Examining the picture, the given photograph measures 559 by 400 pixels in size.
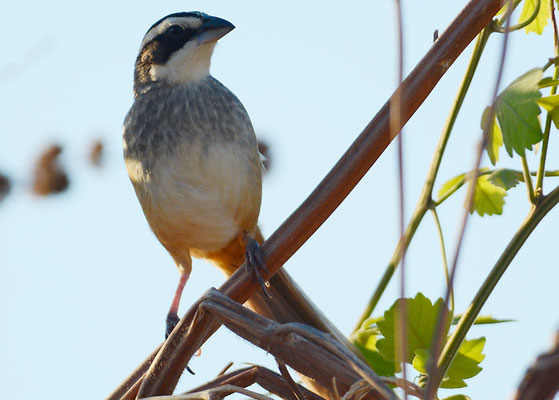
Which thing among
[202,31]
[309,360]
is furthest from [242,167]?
[309,360]

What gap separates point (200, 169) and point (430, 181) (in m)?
1.37

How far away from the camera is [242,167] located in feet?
9.53

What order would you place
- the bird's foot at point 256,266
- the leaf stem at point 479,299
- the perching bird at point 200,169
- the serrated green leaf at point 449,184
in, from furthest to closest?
the perching bird at point 200,169, the serrated green leaf at point 449,184, the bird's foot at point 256,266, the leaf stem at point 479,299

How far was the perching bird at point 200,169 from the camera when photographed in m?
2.84

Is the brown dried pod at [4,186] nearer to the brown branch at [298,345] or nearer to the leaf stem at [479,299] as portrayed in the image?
the brown branch at [298,345]

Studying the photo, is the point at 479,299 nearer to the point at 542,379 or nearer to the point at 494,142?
the point at 494,142

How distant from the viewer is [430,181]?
1.64 m

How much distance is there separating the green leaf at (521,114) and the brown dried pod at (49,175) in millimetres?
1234

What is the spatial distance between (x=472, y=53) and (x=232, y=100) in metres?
1.68

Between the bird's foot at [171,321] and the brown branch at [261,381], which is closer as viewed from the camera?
the brown branch at [261,381]

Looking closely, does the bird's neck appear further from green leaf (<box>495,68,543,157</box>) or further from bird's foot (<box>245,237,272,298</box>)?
green leaf (<box>495,68,543,157</box>)

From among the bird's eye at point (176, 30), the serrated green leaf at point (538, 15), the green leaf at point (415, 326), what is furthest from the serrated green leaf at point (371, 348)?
the bird's eye at point (176, 30)

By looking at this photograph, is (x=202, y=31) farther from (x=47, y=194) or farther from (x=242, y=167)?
(x=47, y=194)

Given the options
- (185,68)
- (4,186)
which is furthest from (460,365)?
(185,68)
